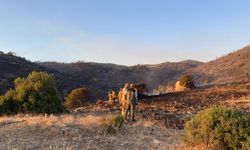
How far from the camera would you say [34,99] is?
763 inches

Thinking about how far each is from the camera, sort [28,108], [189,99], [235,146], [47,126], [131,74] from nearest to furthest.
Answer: [235,146]
[47,126]
[28,108]
[189,99]
[131,74]

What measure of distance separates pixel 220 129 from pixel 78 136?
13.7 feet

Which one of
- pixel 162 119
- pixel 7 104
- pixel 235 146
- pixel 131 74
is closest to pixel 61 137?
pixel 235 146

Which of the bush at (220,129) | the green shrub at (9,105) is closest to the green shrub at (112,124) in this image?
the bush at (220,129)

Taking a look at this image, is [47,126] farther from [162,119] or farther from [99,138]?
[162,119]

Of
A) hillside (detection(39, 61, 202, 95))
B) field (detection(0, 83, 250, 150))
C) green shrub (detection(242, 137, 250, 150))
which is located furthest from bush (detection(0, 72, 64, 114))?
hillside (detection(39, 61, 202, 95))

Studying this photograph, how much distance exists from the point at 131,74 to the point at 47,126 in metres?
76.7

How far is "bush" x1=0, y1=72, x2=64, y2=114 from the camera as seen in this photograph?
19391 millimetres

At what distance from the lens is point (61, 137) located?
12.4m

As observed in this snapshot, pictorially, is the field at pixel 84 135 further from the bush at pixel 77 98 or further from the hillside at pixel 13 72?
the hillside at pixel 13 72

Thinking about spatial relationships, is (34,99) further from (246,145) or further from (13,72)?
(13,72)

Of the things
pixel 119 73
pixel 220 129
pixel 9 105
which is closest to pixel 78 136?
pixel 220 129

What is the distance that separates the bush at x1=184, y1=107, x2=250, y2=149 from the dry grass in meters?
0.89

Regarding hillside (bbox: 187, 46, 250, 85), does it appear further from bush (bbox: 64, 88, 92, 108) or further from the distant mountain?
bush (bbox: 64, 88, 92, 108)
